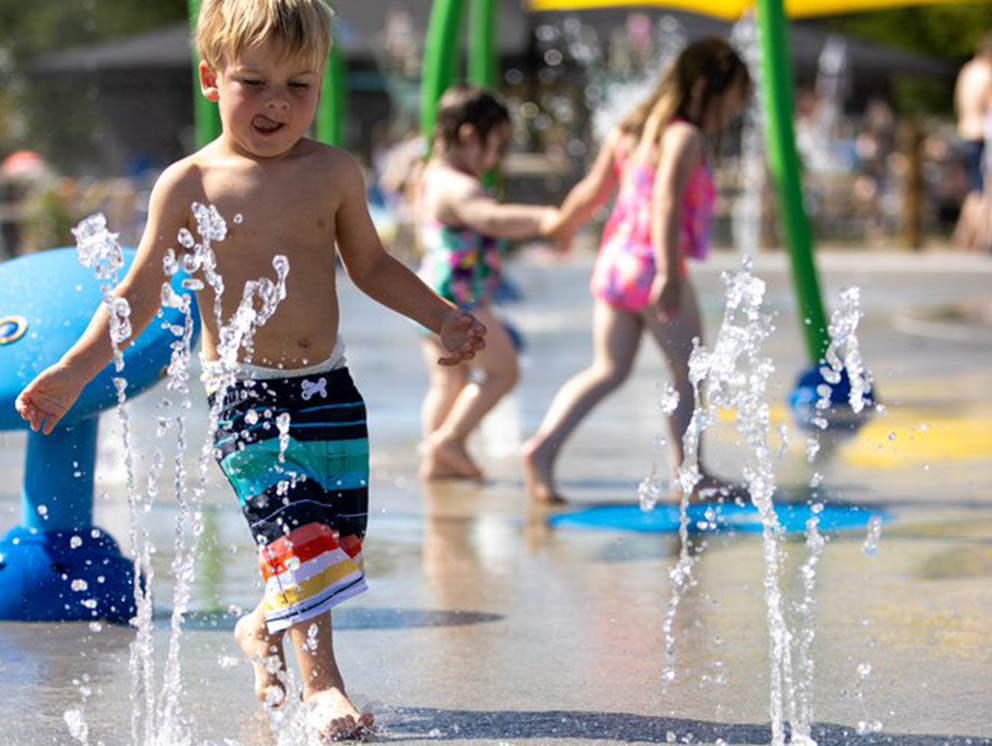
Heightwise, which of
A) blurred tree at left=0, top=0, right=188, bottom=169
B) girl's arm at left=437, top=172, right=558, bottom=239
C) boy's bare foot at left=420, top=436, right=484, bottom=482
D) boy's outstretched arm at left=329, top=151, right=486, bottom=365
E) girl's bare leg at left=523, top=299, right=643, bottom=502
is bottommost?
boy's bare foot at left=420, top=436, right=484, bottom=482

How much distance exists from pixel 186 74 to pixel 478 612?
24219 millimetres

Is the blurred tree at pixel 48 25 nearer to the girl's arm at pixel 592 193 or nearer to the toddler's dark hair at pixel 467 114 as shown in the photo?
the toddler's dark hair at pixel 467 114

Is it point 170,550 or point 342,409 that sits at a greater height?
point 342,409

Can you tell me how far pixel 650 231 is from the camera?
633cm

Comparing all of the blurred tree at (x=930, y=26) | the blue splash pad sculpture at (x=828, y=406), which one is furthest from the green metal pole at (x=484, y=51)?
the blurred tree at (x=930, y=26)

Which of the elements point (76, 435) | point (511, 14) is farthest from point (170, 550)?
point (511, 14)

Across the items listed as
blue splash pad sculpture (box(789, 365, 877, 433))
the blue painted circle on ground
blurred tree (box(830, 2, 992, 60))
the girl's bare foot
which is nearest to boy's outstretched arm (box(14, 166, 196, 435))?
the blue painted circle on ground

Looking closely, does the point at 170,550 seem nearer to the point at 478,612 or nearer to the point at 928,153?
the point at 478,612

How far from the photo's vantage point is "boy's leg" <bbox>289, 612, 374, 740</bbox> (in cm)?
369

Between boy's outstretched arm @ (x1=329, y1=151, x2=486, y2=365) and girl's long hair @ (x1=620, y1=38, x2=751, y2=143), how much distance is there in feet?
8.08

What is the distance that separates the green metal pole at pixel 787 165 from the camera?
7805 millimetres

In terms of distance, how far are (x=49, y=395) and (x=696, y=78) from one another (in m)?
3.06

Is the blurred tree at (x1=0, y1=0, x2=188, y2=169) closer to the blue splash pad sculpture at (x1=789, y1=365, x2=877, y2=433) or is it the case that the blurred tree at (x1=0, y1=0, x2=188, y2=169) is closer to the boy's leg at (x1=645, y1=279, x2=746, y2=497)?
the blue splash pad sculpture at (x1=789, y1=365, x2=877, y2=433)

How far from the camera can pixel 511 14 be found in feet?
78.2
